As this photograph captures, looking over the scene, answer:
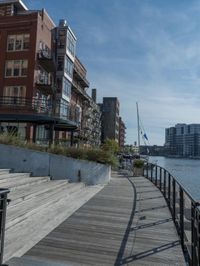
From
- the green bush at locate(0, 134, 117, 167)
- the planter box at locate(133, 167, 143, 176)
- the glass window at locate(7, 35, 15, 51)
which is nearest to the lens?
the green bush at locate(0, 134, 117, 167)

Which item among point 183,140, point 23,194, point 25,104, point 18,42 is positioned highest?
point 18,42

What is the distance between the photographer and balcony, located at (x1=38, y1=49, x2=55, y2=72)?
3828 cm

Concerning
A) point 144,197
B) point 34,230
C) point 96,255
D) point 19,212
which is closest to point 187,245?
point 96,255

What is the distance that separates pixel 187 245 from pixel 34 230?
3.01 meters

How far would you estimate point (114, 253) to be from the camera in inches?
242

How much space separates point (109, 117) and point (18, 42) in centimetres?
8496

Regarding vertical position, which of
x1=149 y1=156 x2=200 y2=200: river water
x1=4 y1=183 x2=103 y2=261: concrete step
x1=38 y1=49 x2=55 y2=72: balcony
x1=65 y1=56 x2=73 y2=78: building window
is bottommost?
x1=149 y1=156 x2=200 y2=200: river water

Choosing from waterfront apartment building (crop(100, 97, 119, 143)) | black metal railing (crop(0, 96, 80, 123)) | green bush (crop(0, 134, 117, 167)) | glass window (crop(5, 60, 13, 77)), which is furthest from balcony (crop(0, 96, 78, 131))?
waterfront apartment building (crop(100, 97, 119, 143))

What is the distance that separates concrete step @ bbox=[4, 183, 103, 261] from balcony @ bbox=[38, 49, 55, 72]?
28949 millimetres

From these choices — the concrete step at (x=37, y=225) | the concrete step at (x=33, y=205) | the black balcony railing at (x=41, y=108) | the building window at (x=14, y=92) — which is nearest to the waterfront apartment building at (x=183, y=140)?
the building window at (x=14, y=92)

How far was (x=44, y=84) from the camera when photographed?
37.9 m

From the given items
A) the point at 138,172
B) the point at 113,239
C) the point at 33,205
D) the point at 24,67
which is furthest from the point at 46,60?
the point at 113,239

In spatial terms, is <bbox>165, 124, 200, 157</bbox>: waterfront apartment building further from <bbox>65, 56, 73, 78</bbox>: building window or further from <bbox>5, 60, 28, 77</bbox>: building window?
<bbox>5, 60, 28, 77</bbox>: building window

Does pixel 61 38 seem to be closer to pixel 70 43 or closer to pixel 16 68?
pixel 70 43
